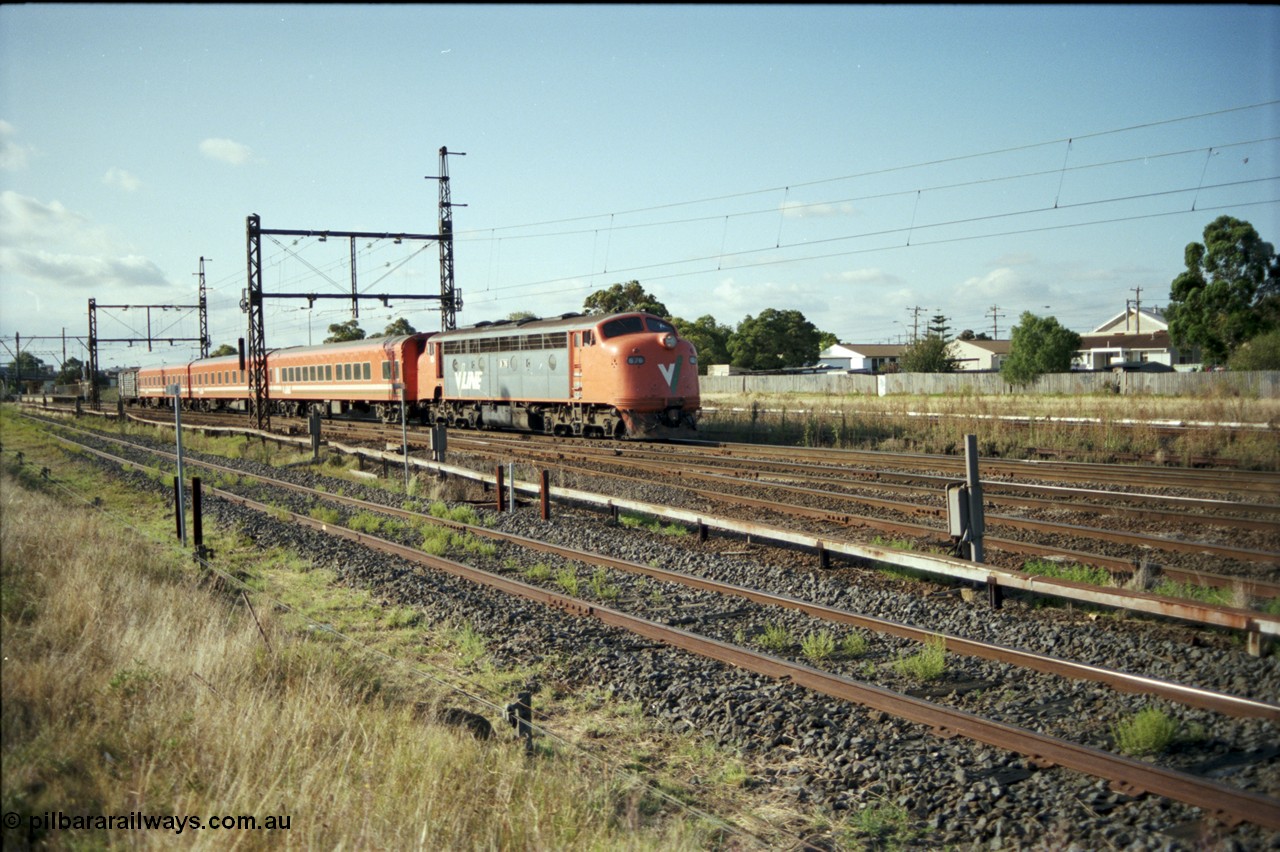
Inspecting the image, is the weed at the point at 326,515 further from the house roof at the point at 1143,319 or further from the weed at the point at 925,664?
the house roof at the point at 1143,319

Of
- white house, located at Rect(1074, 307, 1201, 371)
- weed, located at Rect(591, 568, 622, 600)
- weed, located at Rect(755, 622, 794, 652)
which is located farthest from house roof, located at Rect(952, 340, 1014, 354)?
weed, located at Rect(755, 622, 794, 652)

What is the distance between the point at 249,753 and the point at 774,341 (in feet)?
249

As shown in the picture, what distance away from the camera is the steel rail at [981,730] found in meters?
4.64

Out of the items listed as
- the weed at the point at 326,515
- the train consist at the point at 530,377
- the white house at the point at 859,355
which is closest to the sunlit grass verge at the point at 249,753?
the weed at the point at 326,515

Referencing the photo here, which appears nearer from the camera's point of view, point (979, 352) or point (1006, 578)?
point (1006, 578)

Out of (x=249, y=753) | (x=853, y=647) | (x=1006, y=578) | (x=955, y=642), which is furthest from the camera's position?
(x=1006, y=578)

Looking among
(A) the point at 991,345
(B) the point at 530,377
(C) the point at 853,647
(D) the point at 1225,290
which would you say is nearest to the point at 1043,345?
(D) the point at 1225,290

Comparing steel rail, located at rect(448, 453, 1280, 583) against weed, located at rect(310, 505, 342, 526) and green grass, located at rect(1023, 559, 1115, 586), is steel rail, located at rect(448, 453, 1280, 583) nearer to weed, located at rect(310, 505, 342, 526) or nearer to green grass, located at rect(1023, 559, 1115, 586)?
green grass, located at rect(1023, 559, 1115, 586)

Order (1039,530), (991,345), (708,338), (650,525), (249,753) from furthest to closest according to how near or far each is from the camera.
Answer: (991,345) → (708,338) → (650,525) → (1039,530) → (249,753)

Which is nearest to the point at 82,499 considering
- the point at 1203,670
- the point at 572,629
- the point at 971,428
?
the point at 572,629

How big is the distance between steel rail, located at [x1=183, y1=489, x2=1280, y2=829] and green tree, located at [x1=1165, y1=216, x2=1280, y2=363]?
5135cm

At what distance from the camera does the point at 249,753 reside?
484 cm

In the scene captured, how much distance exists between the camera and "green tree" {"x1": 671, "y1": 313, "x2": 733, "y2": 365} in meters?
76.9

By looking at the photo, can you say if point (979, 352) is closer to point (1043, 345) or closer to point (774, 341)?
point (774, 341)
